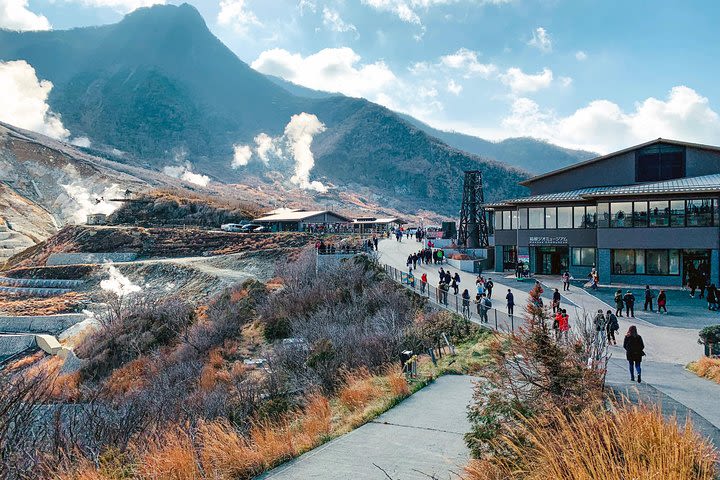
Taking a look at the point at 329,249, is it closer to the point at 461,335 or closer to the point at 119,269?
the point at 461,335

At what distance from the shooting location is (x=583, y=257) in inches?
1362

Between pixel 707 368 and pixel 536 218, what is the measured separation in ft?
82.1

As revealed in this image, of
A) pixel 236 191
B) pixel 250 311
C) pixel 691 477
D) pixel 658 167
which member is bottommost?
pixel 250 311

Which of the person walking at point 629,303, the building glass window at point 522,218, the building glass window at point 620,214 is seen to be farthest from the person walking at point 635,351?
the building glass window at point 522,218

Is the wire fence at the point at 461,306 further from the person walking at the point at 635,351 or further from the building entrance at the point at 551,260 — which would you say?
the building entrance at the point at 551,260

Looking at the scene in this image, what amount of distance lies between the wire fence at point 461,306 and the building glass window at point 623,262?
42.1ft

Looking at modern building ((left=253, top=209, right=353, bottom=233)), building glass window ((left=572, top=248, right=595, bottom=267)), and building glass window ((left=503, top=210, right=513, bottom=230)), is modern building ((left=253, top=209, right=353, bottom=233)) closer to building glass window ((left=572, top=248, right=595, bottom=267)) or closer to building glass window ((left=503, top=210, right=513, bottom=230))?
building glass window ((left=503, top=210, right=513, bottom=230))

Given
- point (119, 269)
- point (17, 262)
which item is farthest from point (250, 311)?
point (17, 262)

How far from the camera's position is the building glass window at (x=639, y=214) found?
99.5 ft

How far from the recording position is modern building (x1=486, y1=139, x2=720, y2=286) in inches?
1137

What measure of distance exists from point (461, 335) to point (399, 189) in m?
173

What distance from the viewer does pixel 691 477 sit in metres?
Answer: 3.90

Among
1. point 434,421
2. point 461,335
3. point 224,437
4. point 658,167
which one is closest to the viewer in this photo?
point 224,437

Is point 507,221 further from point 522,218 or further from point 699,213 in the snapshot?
point 699,213
